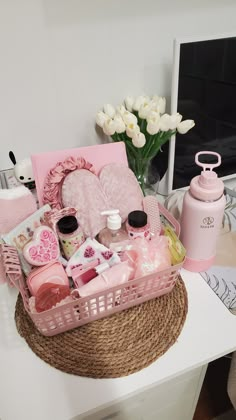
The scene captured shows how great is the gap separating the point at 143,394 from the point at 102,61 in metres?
0.79

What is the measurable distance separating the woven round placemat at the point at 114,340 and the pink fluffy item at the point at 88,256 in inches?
4.8

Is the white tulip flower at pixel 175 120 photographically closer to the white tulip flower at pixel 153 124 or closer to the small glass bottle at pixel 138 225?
the white tulip flower at pixel 153 124

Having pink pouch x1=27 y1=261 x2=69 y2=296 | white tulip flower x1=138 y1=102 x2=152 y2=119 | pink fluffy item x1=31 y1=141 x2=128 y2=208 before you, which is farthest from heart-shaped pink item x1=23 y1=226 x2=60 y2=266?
white tulip flower x1=138 y1=102 x2=152 y2=119

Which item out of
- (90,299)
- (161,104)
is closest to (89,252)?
(90,299)

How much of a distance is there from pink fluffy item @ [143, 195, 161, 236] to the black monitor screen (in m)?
0.23

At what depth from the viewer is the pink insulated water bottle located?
2.23 ft

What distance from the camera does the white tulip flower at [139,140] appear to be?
0.82 meters

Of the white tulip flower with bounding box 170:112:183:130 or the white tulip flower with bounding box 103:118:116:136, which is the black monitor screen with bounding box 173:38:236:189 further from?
the white tulip flower with bounding box 103:118:116:136

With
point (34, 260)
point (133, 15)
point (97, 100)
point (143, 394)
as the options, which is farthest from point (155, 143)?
point (143, 394)

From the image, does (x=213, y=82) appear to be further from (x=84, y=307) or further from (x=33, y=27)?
(x=84, y=307)

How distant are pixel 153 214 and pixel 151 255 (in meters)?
0.13

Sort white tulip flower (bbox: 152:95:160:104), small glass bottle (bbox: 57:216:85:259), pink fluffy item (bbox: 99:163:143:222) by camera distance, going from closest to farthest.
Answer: small glass bottle (bbox: 57:216:85:259), pink fluffy item (bbox: 99:163:143:222), white tulip flower (bbox: 152:95:160:104)

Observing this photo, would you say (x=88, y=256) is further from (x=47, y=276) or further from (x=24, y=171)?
(x=24, y=171)

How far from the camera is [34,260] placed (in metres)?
0.65
